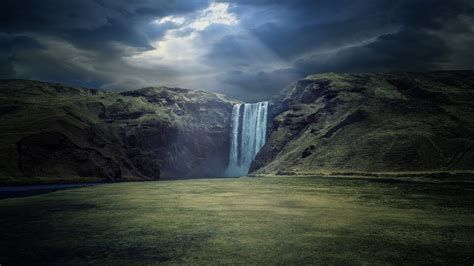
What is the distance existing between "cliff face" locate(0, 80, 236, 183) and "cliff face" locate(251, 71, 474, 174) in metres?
41.2

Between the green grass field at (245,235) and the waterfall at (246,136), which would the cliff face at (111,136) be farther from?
the green grass field at (245,235)

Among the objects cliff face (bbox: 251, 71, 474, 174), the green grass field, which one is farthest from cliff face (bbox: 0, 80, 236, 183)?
the green grass field

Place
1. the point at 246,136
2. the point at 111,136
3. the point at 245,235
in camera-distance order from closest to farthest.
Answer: the point at 245,235, the point at 111,136, the point at 246,136

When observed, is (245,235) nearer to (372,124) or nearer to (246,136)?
(372,124)

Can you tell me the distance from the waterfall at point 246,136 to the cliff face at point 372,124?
17.0ft

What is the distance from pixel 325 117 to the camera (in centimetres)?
12206

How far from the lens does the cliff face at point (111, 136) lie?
89312 millimetres

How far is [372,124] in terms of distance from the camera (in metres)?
96.4

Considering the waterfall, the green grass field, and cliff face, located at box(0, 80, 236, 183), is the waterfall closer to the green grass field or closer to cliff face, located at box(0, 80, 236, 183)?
cliff face, located at box(0, 80, 236, 183)

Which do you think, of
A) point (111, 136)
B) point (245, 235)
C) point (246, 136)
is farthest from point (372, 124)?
point (111, 136)

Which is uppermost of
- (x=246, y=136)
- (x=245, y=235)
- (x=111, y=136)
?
(x=246, y=136)

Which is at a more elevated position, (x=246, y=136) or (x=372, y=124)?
(x=372, y=124)

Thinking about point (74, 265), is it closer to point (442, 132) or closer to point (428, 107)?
point (442, 132)

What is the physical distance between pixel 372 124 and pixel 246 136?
60853 millimetres
